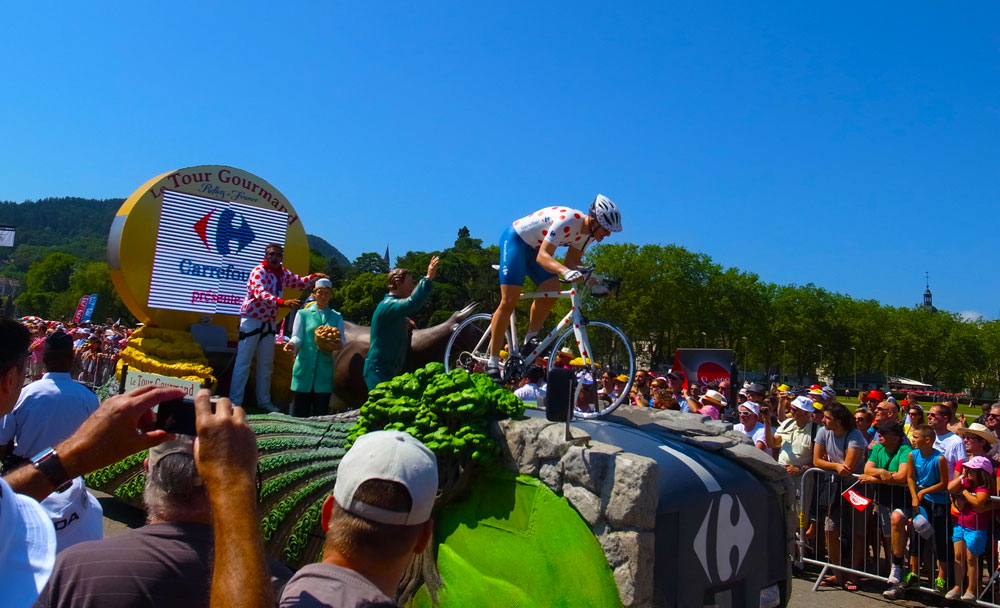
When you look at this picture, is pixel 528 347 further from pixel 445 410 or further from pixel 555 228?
pixel 445 410

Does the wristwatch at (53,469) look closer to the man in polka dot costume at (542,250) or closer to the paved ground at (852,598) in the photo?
the man in polka dot costume at (542,250)

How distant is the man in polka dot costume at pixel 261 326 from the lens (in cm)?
848

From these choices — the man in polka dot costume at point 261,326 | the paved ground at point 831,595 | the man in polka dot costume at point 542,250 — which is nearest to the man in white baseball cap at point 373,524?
the man in polka dot costume at point 542,250

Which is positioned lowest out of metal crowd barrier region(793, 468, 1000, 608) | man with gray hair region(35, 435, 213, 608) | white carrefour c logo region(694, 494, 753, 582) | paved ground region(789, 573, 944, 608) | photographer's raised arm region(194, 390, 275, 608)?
A: paved ground region(789, 573, 944, 608)

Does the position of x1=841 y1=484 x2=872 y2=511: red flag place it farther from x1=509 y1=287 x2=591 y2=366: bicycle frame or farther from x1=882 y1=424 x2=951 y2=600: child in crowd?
x1=509 y1=287 x2=591 y2=366: bicycle frame

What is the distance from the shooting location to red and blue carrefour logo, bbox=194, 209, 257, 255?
993cm

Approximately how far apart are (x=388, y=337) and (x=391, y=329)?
0.08 m

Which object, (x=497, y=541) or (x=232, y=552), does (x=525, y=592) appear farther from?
(x=232, y=552)

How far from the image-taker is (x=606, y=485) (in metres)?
3.68

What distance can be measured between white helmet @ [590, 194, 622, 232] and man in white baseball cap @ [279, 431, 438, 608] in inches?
163

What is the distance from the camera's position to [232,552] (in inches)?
63.7

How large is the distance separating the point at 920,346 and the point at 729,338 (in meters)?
24.1


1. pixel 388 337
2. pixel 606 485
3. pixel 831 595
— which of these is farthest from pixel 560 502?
pixel 831 595

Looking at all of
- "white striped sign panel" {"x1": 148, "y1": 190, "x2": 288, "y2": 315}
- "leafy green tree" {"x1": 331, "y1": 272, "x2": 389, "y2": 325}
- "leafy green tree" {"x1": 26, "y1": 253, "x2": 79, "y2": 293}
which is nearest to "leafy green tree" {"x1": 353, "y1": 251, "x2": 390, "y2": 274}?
"leafy green tree" {"x1": 331, "y1": 272, "x2": 389, "y2": 325}
